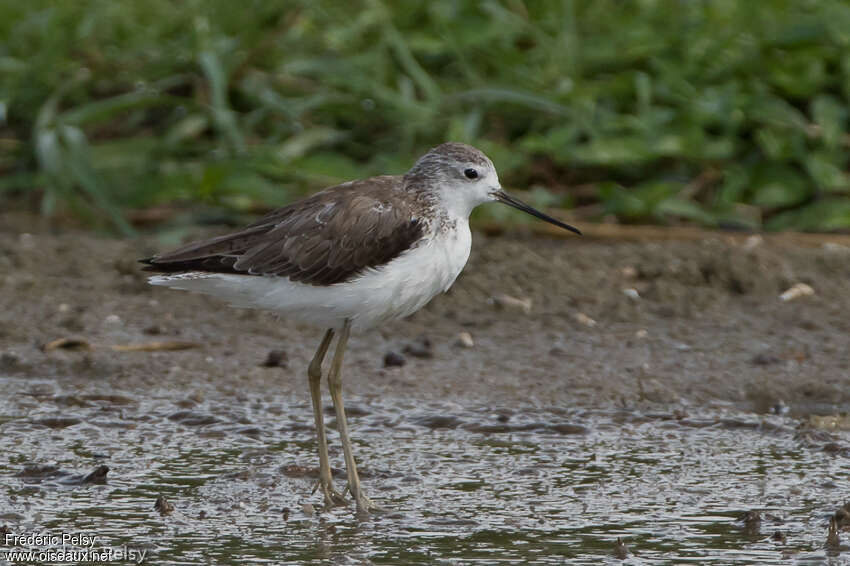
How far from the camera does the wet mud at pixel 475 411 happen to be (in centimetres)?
452

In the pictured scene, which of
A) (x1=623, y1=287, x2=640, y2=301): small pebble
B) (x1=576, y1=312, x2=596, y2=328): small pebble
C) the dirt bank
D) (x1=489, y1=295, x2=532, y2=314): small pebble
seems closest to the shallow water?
the dirt bank

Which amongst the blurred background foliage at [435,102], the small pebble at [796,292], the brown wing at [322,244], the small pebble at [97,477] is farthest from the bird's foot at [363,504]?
the blurred background foliage at [435,102]

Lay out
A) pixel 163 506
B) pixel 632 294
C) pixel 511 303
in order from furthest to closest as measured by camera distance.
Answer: pixel 632 294 → pixel 511 303 → pixel 163 506

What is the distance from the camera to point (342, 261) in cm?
510

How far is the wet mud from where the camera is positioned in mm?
4520

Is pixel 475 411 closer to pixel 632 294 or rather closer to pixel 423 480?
pixel 423 480

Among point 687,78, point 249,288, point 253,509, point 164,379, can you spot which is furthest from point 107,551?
point 687,78

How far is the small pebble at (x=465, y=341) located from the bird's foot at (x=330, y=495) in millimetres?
1767

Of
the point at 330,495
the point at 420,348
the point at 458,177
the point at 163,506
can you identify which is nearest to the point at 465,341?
the point at 420,348

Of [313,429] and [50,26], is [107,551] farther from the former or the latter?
[50,26]

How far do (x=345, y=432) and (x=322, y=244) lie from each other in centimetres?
70

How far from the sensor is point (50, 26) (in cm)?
884

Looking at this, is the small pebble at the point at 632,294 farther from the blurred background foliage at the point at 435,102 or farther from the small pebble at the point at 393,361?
the small pebble at the point at 393,361

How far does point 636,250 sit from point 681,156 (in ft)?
2.71
